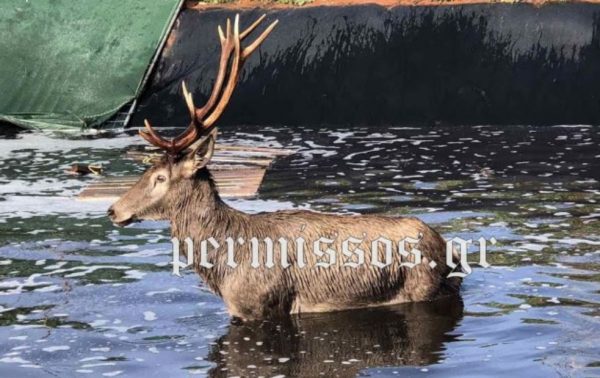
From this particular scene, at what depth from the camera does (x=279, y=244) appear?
32.7 ft

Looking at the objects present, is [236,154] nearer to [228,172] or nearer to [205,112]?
[228,172]

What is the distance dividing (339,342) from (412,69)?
10.5 meters

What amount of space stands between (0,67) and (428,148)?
7205 mm

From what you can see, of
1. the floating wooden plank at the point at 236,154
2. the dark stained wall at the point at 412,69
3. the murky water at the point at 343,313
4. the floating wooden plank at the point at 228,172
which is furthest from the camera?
the dark stained wall at the point at 412,69

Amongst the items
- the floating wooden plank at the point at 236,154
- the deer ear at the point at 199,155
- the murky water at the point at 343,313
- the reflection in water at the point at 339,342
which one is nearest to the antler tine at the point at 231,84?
the deer ear at the point at 199,155

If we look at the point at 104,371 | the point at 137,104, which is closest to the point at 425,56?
the point at 137,104

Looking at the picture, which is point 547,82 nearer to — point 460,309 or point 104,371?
point 460,309

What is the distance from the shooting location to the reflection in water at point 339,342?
8703 millimetres

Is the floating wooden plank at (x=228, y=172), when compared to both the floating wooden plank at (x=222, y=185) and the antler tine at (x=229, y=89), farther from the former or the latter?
the antler tine at (x=229, y=89)

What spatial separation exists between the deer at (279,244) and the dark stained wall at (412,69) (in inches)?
359

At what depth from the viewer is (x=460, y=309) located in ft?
32.6

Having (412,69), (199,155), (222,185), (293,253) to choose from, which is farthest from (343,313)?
(412,69)

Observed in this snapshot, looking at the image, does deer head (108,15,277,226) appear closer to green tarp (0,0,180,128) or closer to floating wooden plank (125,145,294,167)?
floating wooden plank (125,145,294,167)

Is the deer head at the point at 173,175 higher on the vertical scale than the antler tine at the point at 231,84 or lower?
lower
